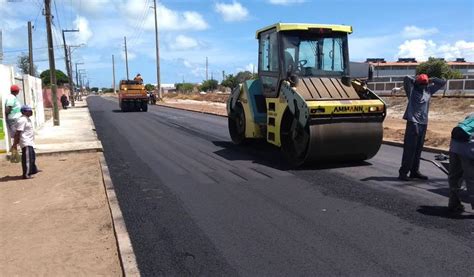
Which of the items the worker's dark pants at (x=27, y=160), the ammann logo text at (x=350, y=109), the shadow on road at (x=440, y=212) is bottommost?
the shadow on road at (x=440, y=212)

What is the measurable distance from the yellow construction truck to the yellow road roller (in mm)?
26810

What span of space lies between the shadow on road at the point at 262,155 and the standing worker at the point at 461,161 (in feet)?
11.9

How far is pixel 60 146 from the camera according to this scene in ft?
47.1

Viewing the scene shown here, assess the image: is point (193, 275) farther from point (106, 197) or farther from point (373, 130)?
point (373, 130)

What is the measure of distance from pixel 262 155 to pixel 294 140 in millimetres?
2159

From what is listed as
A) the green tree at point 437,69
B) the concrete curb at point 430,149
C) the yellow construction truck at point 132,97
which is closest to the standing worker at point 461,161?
the concrete curb at point 430,149

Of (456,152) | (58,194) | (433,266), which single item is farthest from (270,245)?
(58,194)

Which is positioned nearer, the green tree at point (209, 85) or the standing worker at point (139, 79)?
the standing worker at point (139, 79)

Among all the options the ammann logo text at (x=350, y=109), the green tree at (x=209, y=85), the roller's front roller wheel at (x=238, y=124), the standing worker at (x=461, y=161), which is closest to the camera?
the standing worker at (x=461, y=161)

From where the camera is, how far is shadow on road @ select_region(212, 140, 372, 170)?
10289 millimetres

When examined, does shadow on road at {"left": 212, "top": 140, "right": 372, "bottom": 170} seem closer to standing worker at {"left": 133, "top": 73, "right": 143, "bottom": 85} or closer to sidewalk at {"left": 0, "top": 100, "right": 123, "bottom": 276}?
sidewalk at {"left": 0, "top": 100, "right": 123, "bottom": 276}

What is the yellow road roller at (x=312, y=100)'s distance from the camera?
956cm

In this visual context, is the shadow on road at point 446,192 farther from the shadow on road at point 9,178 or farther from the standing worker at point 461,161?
the shadow on road at point 9,178

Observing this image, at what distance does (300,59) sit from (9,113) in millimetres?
6538
